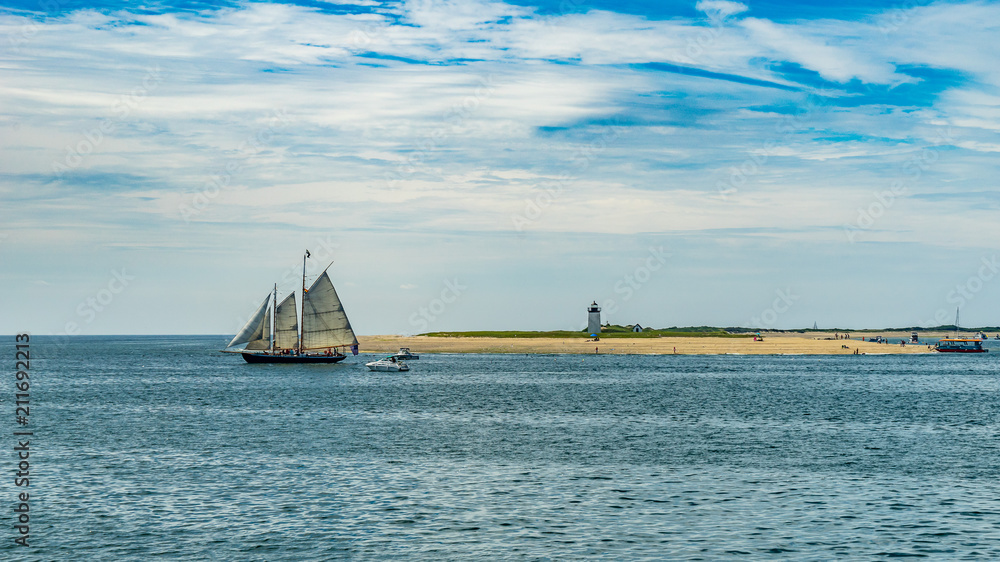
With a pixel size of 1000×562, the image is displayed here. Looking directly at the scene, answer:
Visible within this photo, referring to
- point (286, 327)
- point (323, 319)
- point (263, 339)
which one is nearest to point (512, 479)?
point (323, 319)

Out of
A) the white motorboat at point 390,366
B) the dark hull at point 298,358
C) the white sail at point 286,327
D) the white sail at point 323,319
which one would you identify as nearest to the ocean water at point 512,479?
the white sail at point 323,319

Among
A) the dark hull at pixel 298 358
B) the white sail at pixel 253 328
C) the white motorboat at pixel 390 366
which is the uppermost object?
the white sail at pixel 253 328

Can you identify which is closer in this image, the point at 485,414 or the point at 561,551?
the point at 561,551

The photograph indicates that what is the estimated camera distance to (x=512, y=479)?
41000 millimetres

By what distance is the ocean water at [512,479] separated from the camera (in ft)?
96.7

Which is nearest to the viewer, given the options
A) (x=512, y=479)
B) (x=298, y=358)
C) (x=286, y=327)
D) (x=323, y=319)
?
(x=512, y=479)

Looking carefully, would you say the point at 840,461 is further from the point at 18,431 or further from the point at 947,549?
the point at 18,431

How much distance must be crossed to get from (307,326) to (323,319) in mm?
3570

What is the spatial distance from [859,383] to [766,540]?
3791 inches

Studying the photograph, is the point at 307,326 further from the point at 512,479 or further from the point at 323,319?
the point at 512,479

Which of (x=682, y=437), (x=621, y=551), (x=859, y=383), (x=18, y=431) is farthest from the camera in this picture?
(x=859, y=383)

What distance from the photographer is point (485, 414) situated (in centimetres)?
7231

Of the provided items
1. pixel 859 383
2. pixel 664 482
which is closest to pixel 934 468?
pixel 664 482

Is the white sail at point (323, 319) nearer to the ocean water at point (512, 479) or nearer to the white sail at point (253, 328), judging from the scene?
the white sail at point (253, 328)
